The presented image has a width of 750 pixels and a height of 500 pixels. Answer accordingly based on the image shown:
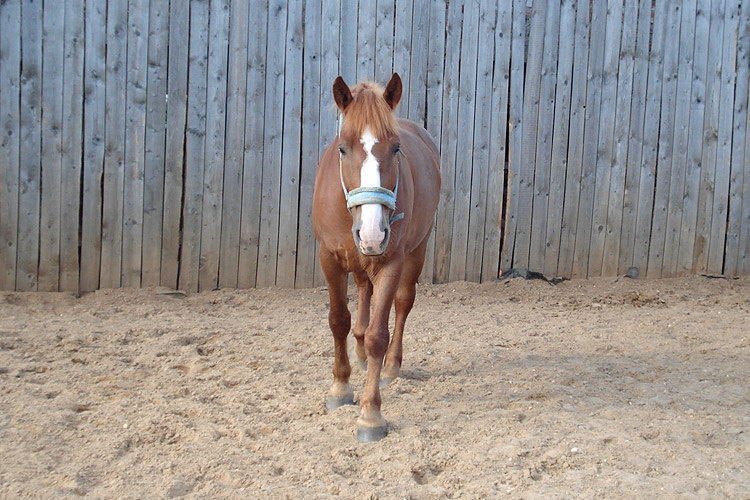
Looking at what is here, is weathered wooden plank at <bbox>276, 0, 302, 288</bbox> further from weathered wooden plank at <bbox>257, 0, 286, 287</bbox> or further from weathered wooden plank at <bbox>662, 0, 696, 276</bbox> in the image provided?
weathered wooden plank at <bbox>662, 0, 696, 276</bbox>

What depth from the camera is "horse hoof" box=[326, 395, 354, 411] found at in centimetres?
361

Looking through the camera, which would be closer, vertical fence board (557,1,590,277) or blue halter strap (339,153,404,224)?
blue halter strap (339,153,404,224)

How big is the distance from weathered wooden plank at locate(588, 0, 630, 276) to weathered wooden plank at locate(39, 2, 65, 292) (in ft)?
16.3

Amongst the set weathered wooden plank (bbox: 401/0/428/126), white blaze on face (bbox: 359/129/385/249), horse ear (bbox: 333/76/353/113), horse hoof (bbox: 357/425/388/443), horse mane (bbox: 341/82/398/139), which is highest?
weathered wooden plank (bbox: 401/0/428/126)

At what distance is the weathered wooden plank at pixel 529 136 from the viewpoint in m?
Answer: 6.41

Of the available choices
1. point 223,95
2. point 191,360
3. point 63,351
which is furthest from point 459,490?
point 223,95

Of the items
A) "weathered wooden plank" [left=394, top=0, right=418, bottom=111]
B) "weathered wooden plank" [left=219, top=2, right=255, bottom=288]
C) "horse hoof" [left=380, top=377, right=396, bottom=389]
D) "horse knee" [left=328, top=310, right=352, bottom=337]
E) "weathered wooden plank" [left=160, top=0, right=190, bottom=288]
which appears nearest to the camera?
"horse knee" [left=328, top=310, right=352, bottom=337]

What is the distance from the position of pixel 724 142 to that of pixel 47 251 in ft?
21.3

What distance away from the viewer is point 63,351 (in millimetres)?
4312

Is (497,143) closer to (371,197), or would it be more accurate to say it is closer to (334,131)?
(334,131)

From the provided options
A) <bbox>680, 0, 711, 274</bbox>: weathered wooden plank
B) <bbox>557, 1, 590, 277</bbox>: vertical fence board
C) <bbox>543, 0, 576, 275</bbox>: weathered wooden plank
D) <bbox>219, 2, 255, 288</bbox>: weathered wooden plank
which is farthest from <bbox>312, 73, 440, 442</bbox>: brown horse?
<bbox>680, 0, 711, 274</bbox>: weathered wooden plank

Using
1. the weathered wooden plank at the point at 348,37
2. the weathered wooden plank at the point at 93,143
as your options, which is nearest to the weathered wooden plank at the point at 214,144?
the weathered wooden plank at the point at 93,143

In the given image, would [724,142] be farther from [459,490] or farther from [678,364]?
[459,490]

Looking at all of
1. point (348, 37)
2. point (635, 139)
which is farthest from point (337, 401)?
point (635, 139)
